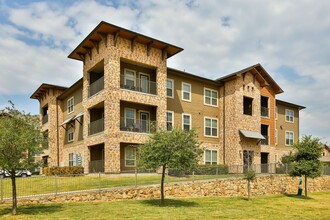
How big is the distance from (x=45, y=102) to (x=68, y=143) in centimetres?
930

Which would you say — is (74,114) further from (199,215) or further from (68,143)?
(199,215)

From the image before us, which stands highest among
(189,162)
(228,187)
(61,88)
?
(61,88)

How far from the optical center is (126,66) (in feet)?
98.7

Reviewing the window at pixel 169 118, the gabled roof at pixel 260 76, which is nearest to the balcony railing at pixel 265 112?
the gabled roof at pixel 260 76

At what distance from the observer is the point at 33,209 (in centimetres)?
1661

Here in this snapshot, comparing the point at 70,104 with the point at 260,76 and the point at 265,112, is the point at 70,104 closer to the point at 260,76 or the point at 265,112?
the point at 260,76

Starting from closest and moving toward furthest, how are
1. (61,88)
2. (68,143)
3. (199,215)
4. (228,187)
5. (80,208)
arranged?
1. (199,215)
2. (80,208)
3. (228,187)
4. (68,143)
5. (61,88)

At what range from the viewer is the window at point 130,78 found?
2972cm

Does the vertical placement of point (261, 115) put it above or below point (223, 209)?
above

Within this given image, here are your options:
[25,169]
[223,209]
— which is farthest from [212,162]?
[25,169]

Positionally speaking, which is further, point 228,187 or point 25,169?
point 228,187

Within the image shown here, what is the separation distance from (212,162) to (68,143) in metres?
16.9

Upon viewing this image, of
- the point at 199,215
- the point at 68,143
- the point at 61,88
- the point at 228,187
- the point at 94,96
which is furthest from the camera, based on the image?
the point at 61,88

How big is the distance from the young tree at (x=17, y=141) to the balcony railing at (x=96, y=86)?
A: 507 inches
